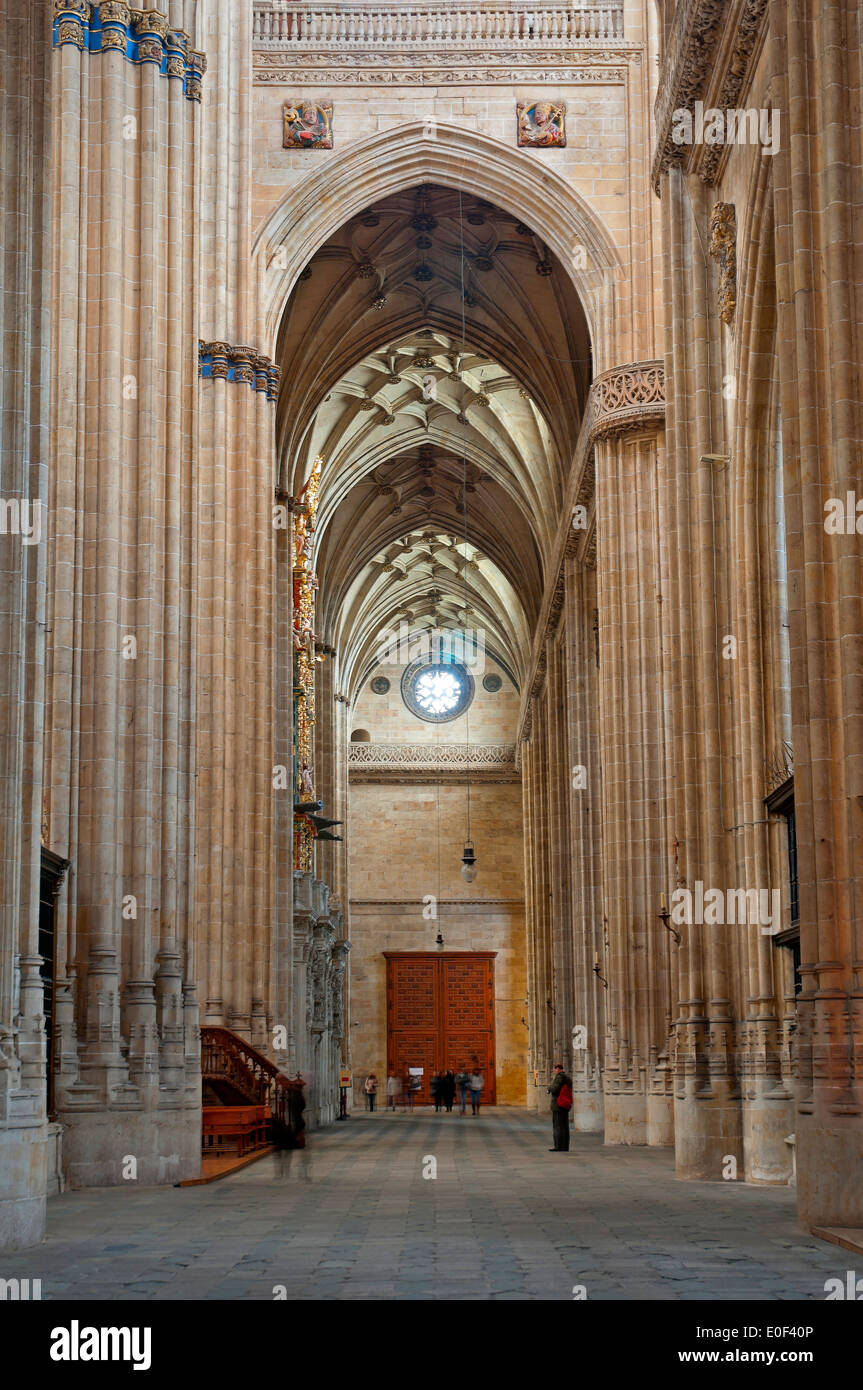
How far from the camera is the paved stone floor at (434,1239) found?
861 centimetres

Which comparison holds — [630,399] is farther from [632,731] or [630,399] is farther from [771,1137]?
[771,1137]

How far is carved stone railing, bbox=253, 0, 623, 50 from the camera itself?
89.4 ft

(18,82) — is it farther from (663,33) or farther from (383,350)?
(383,350)

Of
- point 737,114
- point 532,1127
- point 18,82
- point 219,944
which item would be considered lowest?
point 532,1127

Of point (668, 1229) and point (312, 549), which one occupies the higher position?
point (312, 549)

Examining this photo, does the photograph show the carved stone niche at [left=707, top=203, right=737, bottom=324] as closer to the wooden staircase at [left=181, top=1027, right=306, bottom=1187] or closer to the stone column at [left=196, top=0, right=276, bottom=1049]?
the stone column at [left=196, top=0, right=276, bottom=1049]

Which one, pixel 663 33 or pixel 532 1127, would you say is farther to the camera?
pixel 532 1127

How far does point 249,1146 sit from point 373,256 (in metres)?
18.2

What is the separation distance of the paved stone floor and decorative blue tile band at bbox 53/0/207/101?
12104mm

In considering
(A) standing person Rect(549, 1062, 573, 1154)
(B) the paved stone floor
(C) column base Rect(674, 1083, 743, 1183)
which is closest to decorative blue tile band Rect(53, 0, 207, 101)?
(B) the paved stone floor

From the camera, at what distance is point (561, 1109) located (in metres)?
22.8

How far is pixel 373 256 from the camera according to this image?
3294 cm

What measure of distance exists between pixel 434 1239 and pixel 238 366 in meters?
17.0

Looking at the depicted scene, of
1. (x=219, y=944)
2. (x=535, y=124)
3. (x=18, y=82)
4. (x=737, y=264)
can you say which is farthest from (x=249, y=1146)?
(x=535, y=124)
